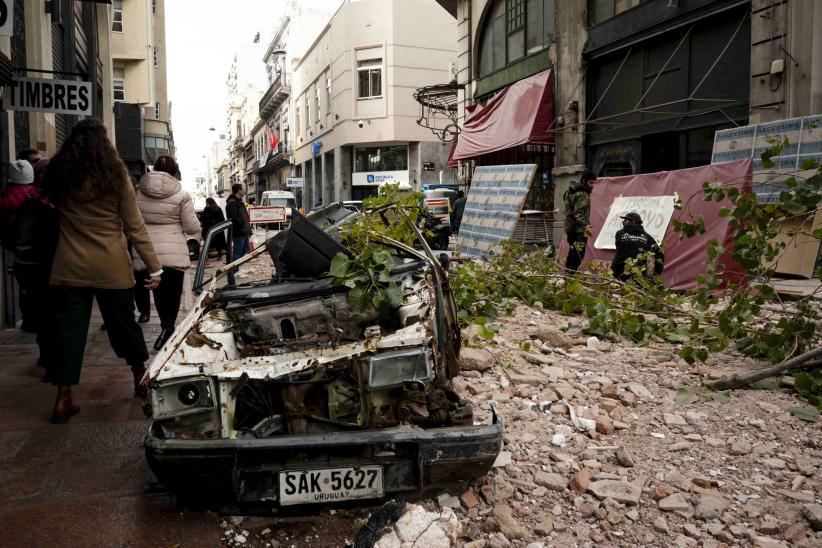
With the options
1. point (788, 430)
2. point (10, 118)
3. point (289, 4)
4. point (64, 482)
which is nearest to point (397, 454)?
point (64, 482)

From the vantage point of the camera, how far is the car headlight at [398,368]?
2.77 m

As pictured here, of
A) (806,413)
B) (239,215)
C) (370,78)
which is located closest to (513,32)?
(239,215)

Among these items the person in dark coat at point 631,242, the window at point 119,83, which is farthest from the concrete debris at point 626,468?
the window at point 119,83

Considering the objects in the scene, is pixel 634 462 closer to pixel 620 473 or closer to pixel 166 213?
pixel 620 473

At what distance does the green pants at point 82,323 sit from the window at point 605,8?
12261 mm

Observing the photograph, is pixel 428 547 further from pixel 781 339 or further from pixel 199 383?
pixel 781 339

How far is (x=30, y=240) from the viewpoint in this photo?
4.79 meters

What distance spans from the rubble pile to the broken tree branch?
98mm

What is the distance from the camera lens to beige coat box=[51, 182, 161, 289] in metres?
4.21

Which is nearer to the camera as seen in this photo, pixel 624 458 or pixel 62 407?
pixel 624 458

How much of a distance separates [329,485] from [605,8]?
14261 millimetres

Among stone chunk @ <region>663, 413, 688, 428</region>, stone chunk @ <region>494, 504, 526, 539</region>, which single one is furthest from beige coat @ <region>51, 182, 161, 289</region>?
stone chunk @ <region>663, 413, 688, 428</region>

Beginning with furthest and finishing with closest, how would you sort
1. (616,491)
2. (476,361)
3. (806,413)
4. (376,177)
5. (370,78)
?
1. (370,78)
2. (376,177)
3. (476,361)
4. (806,413)
5. (616,491)

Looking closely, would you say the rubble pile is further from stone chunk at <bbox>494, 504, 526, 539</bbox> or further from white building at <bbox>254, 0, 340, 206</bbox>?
white building at <bbox>254, 0, 340, 206</bbox>
